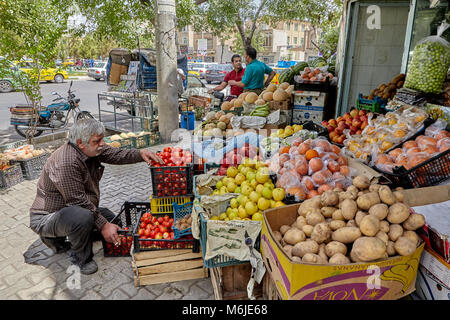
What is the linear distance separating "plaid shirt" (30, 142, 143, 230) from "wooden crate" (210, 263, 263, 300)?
1.43 m

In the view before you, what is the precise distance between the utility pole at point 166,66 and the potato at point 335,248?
667 cm

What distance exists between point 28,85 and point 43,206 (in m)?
4.52

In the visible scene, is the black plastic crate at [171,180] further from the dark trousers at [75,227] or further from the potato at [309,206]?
the potato at [309,206]

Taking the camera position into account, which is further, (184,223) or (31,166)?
(31,166)

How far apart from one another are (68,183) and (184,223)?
1228mm

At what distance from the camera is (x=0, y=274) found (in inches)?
127

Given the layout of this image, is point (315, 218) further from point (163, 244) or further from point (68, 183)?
point (68, 183)

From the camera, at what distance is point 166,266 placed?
10.1 feet

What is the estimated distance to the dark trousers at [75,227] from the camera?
10.1ft

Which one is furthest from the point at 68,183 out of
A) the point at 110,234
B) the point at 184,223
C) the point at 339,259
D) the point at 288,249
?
the point at 339,259

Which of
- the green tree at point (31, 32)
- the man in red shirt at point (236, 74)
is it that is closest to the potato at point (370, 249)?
the man in red shirt at point (236, 74)

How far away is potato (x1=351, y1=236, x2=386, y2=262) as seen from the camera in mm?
1872
